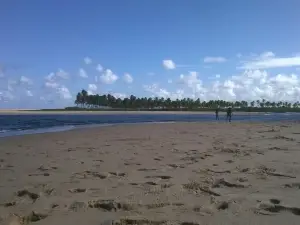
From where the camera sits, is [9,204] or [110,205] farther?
[9,204]

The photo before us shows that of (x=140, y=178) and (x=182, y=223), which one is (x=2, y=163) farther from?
(x=182, y=223)

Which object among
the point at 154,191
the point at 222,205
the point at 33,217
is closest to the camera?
the point at 33,217

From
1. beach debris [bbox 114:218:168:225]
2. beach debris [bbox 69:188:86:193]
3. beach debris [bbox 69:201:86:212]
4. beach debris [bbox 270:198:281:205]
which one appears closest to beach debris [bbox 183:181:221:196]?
beach debris [bbox 270:198:281:205]

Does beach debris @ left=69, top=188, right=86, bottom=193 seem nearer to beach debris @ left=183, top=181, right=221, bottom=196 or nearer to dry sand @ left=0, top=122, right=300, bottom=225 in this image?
dry sand @ left=0, top=122, right=300, bottom=225

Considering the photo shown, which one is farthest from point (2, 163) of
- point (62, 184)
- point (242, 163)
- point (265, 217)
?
point (265, 217)

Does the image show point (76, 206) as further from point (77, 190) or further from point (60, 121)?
point (60, 121)

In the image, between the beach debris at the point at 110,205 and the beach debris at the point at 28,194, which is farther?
the beach debris at the point at 28,194

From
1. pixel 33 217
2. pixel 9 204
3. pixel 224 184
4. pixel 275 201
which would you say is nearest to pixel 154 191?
pixel 224 184

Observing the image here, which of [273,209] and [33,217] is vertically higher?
[273,209]

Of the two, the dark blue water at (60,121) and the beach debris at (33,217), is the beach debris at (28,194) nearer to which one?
the beach debris at (33,217)

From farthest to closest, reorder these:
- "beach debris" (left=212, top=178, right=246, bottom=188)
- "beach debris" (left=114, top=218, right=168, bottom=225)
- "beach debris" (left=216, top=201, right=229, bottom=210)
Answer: "beach debris" (left=212, top=178, right=246, bottom=188) → "beach debris" (left=216, top=201, right=229, bottom=210) → "beach debris" (left=114, top=218, right=168, bottom=225)

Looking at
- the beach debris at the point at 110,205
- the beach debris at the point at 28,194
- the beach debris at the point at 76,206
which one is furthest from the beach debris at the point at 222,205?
the beach debris at the point at 28,194

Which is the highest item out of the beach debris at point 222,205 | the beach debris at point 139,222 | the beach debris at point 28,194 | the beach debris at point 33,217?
the beach debris at point 222,205

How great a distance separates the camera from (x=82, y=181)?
7.07 m
